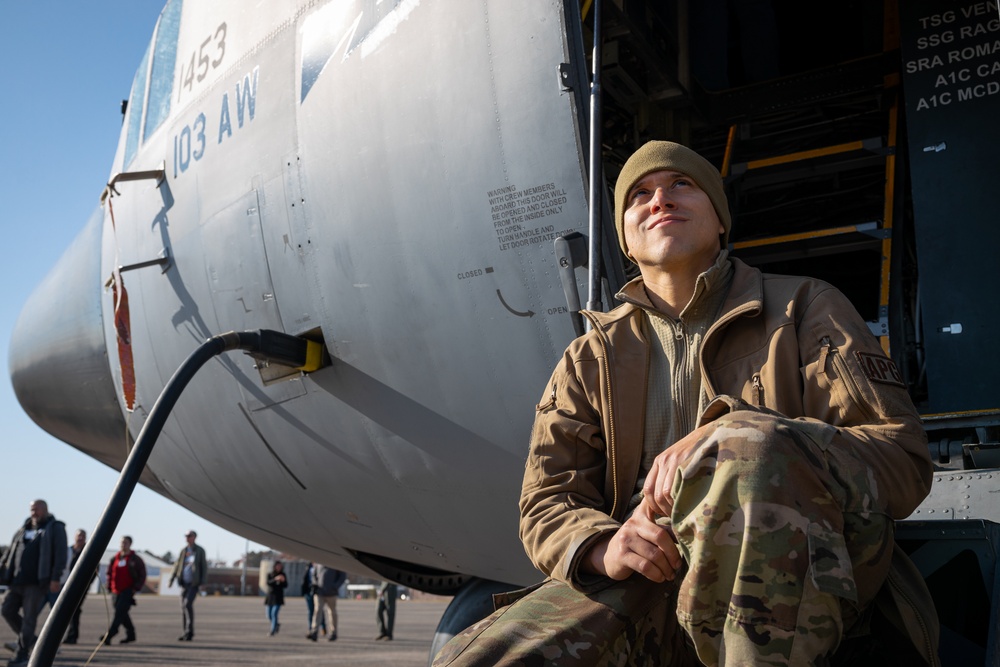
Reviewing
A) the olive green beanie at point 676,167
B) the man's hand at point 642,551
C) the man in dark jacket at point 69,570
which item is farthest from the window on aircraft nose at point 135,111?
the man in dark jacket at point 69,570

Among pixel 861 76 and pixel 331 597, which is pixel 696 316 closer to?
pixel 861 76

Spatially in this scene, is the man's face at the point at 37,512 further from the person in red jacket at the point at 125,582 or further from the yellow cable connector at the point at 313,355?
the yellow cable connector at the point at 313,355

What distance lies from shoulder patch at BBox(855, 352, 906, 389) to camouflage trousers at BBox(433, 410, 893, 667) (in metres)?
0.24

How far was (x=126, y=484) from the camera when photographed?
3.46m

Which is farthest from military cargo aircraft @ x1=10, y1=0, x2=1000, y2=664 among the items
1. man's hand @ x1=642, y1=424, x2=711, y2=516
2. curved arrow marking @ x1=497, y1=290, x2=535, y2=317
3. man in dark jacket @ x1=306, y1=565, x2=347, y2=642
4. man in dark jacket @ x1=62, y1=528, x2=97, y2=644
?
man in dark jacket @ x1=306, y1=565, x2=347, y2=642

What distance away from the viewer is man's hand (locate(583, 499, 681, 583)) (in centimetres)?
160

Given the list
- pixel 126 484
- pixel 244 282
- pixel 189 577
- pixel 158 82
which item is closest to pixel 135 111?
pixel 158 82

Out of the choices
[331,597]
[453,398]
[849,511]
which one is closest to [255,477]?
[453,398]

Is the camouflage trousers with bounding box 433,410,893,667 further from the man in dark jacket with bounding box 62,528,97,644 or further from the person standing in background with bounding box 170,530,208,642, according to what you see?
the person standing in background with bounding box 170,530,208,642

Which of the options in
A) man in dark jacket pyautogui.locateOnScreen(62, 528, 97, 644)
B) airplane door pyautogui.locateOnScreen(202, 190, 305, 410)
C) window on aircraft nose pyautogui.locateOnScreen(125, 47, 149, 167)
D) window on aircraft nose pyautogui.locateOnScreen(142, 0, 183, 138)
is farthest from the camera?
man in dark jacket pyautogui.locateOnScreen(62, 528, 97, 644)

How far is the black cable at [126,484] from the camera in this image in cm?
318

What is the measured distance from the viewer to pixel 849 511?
1.47 m

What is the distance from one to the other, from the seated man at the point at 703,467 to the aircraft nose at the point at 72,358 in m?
4.35

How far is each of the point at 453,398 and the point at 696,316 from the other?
1.56 metres
